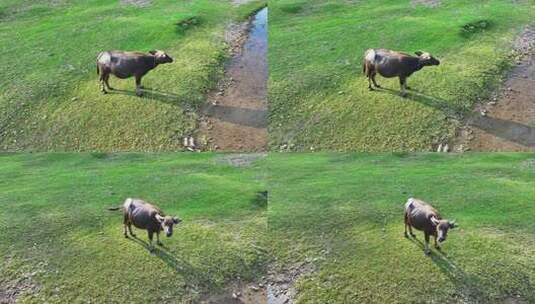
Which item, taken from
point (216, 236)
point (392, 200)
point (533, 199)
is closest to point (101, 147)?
point (216, 236)

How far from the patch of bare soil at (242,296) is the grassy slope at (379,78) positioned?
19.8ft

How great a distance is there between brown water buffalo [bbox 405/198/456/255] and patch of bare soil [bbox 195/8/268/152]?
641 centimetres

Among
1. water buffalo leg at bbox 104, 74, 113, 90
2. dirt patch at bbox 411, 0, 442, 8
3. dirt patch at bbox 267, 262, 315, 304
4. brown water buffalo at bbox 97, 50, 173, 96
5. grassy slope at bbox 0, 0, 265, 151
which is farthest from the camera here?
dirt patch at bbox 411, 0, 442, 8

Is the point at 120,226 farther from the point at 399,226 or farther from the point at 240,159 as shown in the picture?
the point at 399,226

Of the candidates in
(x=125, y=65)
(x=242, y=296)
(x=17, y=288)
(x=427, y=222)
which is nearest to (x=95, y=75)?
(x=125, y=65)

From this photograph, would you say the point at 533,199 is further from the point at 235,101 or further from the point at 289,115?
the point at 235,101

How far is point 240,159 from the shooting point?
26.6 m

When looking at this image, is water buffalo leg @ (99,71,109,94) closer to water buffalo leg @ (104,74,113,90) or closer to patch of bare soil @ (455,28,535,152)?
water buffalo leg @ (104,74,113,90)

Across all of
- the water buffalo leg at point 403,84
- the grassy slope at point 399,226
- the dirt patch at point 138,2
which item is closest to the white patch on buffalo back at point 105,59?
the grassy slope at point 399,226

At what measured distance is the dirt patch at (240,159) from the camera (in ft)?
82.8

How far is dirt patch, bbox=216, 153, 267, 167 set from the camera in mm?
25244

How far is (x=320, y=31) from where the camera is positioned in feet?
101

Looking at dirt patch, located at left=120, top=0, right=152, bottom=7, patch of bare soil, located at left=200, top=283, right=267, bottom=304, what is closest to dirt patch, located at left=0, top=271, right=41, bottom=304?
patch of bare soil, located at left=200, top=283, right=267, bottom=304

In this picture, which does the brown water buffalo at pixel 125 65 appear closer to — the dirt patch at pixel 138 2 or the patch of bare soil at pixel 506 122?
the dirt patch at pixel 138 2
